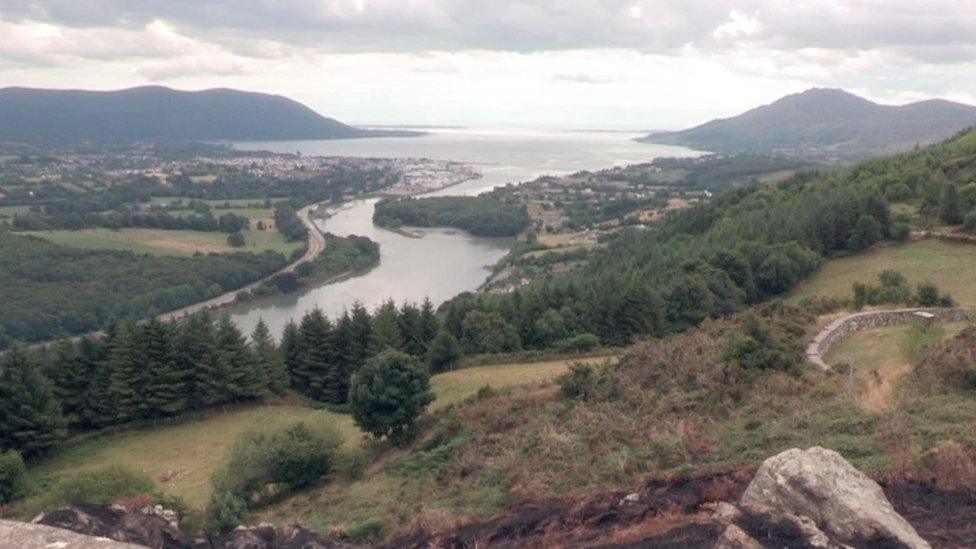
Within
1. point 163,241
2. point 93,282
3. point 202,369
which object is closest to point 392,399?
point 202,369

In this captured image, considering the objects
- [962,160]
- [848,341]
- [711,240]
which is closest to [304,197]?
[711,240]

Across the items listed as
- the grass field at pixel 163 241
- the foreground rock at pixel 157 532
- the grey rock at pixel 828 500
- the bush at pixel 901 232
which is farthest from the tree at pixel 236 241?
the grey rock at pixel 828 500

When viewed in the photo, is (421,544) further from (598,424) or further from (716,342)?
(716,342)

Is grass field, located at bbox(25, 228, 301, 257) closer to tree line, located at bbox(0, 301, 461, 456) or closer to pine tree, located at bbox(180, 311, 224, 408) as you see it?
tree line, located at bbox(0, 301, 461, 456)

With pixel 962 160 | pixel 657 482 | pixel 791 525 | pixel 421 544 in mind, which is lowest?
pixel 421 544

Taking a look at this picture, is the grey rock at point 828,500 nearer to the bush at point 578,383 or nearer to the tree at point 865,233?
the bush at point 578,383

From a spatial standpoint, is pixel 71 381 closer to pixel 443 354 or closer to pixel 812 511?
pixel 443 354

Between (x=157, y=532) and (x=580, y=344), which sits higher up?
(x=157, y=532)
